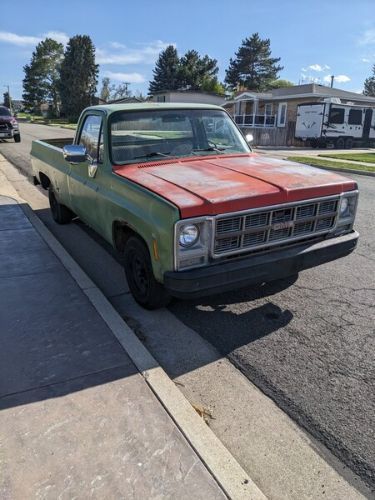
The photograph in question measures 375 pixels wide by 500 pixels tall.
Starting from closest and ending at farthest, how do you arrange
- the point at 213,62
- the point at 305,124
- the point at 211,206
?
the point at 211,206 < the point at 305,124 < the point at 213,62

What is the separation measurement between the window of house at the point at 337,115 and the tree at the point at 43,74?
3224 inches

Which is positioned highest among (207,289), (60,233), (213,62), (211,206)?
(213,62)

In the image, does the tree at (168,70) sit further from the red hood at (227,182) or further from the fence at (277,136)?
the red hood at (227,182)

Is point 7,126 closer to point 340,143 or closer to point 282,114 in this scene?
point 340,143

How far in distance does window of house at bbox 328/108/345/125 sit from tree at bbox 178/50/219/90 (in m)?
50.0

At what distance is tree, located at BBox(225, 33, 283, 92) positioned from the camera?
80.1m

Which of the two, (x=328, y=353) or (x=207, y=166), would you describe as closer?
(x=328, y=353)

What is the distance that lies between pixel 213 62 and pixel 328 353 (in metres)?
81.3

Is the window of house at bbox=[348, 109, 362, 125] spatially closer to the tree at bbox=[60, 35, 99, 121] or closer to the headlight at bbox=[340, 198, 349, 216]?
the headlight at bbox=[340, 198, 349, 216]

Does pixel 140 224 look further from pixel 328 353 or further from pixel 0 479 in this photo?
pixel 0 479

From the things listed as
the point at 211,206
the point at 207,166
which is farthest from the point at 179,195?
the point at 207,166

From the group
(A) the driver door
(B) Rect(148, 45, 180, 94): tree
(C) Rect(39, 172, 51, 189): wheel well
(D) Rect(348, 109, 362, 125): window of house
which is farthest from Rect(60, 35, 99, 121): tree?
(A) the driver door

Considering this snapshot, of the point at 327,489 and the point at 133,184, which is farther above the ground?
the point at 133,184

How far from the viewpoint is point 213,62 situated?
77.1 metres
